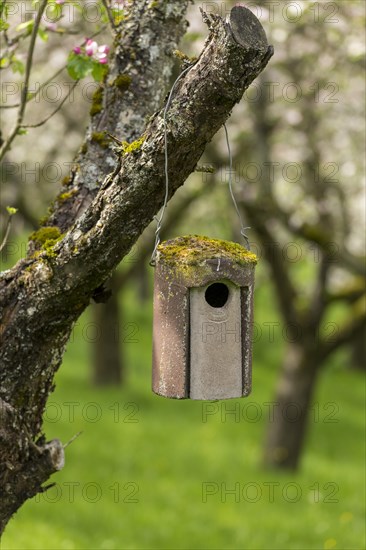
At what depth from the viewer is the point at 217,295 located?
362 cm

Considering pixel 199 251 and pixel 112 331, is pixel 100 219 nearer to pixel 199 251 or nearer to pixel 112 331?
pixel 199 251

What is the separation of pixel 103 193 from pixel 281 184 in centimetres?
1529

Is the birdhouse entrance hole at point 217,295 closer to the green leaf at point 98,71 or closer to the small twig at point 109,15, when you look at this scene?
the green leaf at point 98,71

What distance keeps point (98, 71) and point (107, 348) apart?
1098 centimetres

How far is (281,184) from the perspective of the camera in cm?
1808

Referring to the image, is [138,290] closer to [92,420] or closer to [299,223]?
[92,420]

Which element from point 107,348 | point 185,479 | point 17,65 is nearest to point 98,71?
point 17,65

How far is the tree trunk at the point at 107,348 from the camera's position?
14359 mm

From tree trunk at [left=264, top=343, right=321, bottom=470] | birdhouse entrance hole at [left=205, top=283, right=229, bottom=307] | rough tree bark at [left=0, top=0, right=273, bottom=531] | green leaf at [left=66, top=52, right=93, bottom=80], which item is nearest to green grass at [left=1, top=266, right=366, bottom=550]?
tree trunk at [left=264, top=343, right=321, bottom=470]

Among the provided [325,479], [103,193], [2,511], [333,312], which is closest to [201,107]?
[103,193]

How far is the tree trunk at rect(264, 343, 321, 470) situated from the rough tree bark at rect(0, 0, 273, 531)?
6.62 metres

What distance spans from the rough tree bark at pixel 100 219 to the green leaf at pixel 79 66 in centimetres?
12

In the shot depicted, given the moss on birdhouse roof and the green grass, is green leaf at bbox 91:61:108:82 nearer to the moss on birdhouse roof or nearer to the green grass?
the moss on birdhouse roof

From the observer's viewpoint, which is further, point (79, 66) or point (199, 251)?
point (79, 66)
